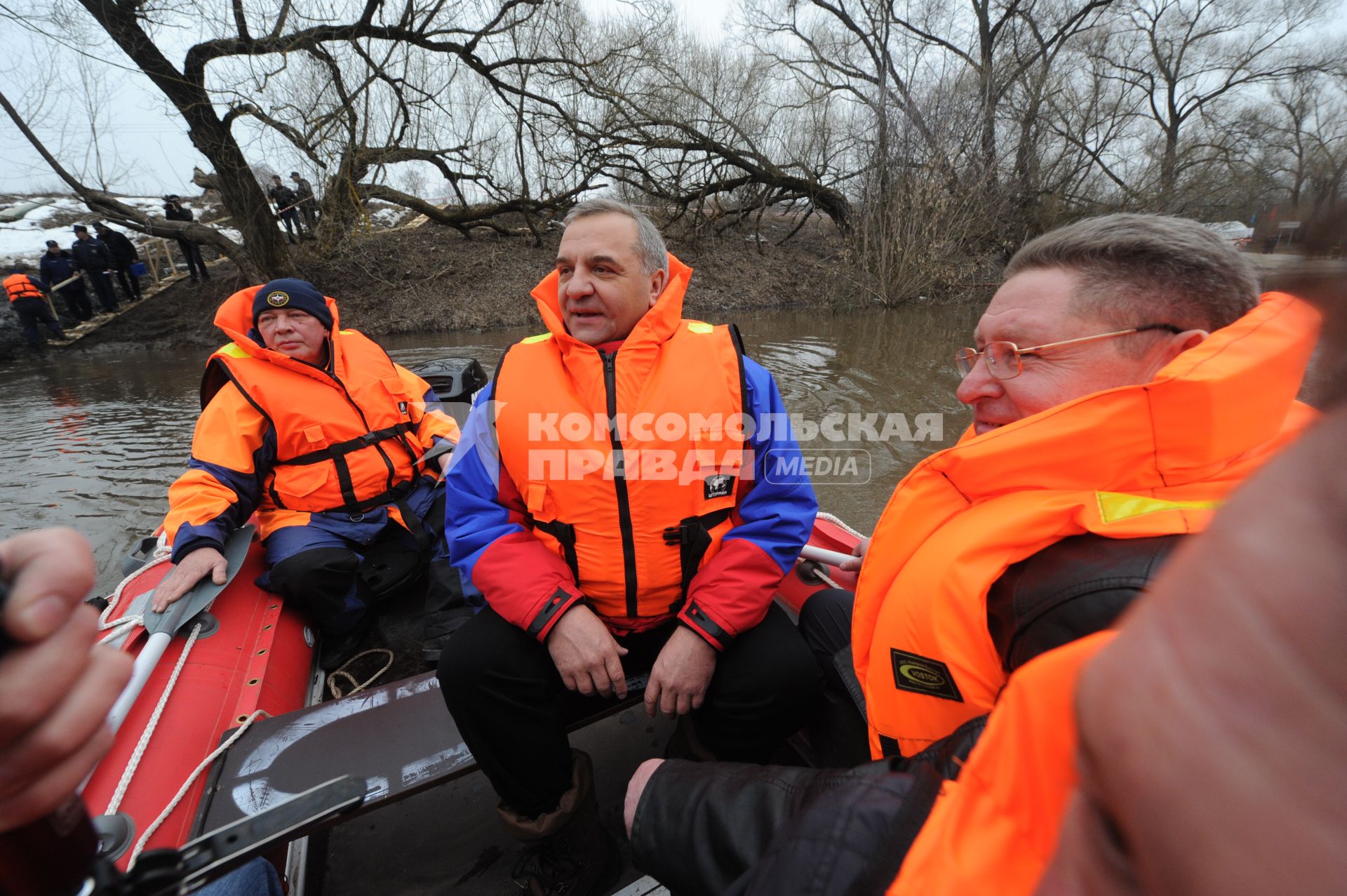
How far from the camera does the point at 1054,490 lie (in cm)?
98

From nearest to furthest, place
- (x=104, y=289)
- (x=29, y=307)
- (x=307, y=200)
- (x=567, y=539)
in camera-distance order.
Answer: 1. (x=567, y=539)
2. (x=29, y=307)
3. (x=104, y=289)
4. (x=307, y=200)

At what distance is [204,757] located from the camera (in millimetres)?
1599

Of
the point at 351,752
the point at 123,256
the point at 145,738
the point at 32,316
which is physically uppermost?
the point at 123,256

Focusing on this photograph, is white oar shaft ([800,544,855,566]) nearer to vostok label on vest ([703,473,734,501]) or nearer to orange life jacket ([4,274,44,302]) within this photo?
vostok label on vest ([703,473,734,501])

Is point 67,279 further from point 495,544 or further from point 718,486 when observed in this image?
point 718,486

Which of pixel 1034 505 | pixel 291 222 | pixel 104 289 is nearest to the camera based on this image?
pixel 1034 505

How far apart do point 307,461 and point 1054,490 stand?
2936mm

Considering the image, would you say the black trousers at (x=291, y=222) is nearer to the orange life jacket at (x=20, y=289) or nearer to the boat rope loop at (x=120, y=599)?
the orange life jacket at (x=20, y=289)

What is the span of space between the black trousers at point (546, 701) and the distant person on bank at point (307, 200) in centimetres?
1396

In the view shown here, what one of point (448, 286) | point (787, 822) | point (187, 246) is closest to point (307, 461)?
point (787, 822)

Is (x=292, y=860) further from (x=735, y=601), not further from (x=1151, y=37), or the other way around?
(x=1151, y=37)

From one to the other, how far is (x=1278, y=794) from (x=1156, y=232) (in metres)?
1.25

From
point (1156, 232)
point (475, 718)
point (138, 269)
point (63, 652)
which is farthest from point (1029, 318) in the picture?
point (138, 269)

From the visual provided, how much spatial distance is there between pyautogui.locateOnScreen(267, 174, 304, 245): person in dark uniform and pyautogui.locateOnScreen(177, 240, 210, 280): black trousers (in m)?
1.86
